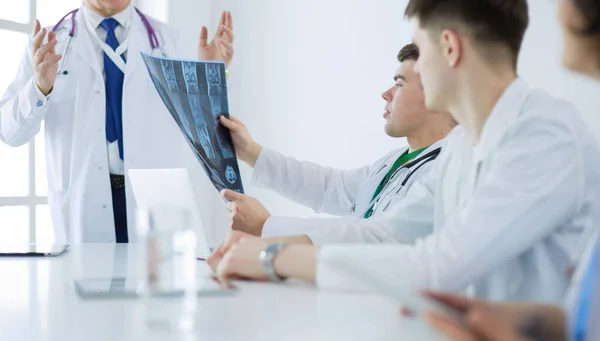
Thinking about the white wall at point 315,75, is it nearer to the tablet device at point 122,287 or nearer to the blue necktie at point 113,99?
the blue necktie at point 113,99

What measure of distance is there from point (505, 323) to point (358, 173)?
6.28 feet

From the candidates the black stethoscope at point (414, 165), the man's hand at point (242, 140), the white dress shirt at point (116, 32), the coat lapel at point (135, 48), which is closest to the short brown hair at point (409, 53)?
the black stethoscope at point (414, 165)

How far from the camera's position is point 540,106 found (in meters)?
1.19

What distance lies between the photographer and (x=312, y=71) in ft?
14.8

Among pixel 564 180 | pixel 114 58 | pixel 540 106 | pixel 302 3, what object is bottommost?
pixel 564 180

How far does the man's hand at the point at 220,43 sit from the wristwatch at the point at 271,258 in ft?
4.97

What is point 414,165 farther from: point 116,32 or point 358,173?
point 116,32

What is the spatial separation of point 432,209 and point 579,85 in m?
1.87

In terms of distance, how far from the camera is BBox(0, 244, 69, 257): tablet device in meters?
1.85

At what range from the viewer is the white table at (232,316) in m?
0.92

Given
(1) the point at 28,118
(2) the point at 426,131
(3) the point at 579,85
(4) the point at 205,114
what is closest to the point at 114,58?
(1) the point at 28,118

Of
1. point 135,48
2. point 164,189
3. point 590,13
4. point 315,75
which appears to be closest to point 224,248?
point 164,189

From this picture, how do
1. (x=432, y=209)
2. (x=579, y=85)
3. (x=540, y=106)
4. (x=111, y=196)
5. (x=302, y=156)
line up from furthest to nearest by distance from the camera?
(x=302, y=156), (x=579, y=85), (x=111, y=196), (x=432, y=209), (x=540, y=106)

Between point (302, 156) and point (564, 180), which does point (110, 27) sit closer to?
point (302, 156)
